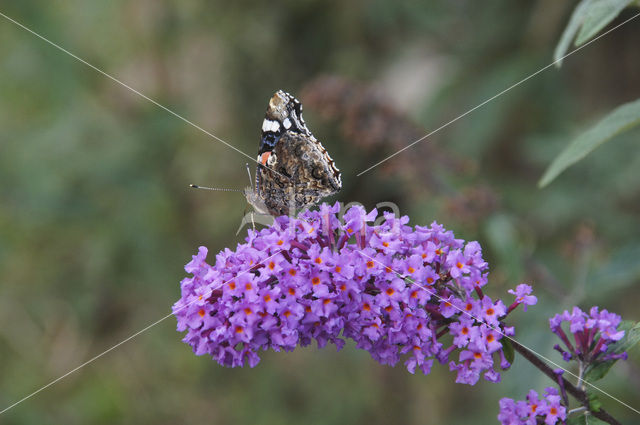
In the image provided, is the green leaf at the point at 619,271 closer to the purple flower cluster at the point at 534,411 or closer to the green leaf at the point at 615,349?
the green leaf at the point at 615,349

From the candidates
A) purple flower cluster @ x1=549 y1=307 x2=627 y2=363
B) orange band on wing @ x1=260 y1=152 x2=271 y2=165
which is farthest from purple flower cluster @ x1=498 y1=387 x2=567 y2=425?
orange band on wing @ x1=260 y1=152 x2=271 y2=165

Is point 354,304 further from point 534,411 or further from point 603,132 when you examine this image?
point 603,132

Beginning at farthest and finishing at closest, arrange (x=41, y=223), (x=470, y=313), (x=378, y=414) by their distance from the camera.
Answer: (x=378, y=414), (x=41, y=223), (x=470, y=313)

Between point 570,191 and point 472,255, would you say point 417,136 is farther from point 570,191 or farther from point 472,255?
point 472,255

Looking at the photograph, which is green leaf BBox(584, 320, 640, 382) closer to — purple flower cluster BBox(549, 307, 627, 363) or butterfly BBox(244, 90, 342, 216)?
purple flower cluster BBox(549, 307, 627, 363)

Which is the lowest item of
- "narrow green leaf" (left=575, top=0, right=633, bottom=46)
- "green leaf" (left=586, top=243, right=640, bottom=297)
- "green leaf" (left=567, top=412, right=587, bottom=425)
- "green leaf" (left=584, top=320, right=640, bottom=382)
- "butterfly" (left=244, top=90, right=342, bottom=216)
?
"green leaf" (left=567, top=412, right=587, bottom=425)

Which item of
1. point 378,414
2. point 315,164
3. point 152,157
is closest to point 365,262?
point 315,164

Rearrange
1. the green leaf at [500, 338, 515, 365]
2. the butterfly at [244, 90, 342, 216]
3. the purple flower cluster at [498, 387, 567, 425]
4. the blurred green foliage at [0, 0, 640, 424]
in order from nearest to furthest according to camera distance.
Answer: the purple flower cluster at [498, 387, 567, 425] < the green leaf at [500, 338, 515, 365] < the butterfly at [244, 90, 342, 216] < the blurred green foliage at [0, 0, 640, 424]

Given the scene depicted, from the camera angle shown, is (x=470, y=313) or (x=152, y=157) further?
(x=152, y=157)
